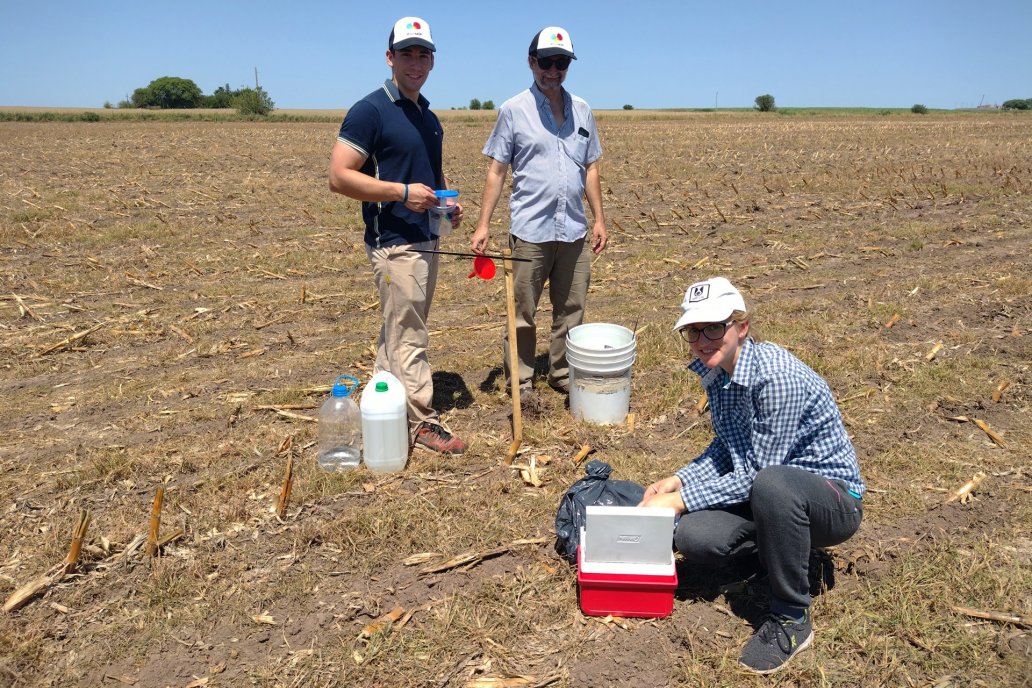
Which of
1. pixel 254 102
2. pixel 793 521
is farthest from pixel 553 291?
pixel 254 102

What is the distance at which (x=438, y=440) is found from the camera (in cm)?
511

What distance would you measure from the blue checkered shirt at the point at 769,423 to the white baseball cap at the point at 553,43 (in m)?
2.64

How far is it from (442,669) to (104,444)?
3293 millimetres

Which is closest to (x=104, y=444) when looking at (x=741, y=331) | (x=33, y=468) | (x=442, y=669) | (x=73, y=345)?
(x=33, y=468)

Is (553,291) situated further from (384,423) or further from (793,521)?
(793,521)

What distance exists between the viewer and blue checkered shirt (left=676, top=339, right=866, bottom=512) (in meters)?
3.27

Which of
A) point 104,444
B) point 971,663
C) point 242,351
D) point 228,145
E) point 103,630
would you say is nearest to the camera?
point 971,663

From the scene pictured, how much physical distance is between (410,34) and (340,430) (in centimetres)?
260

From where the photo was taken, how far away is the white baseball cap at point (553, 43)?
5.07 metres

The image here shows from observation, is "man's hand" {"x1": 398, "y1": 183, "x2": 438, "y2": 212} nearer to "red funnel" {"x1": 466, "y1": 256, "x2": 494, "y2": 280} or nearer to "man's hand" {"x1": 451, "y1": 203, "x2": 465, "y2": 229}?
"man's hand" {"x1": 451, "y1": 203, "x2": 465, "y2": 229}

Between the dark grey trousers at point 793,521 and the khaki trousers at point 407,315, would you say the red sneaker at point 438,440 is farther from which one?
the dark grey trousers at point 793,521

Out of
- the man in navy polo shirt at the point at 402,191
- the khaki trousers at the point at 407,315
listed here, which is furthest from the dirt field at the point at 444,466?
the man in navy polo shirt at the point at 402,191

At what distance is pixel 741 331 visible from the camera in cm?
332

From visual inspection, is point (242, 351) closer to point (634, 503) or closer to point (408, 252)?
point (408, 252)
